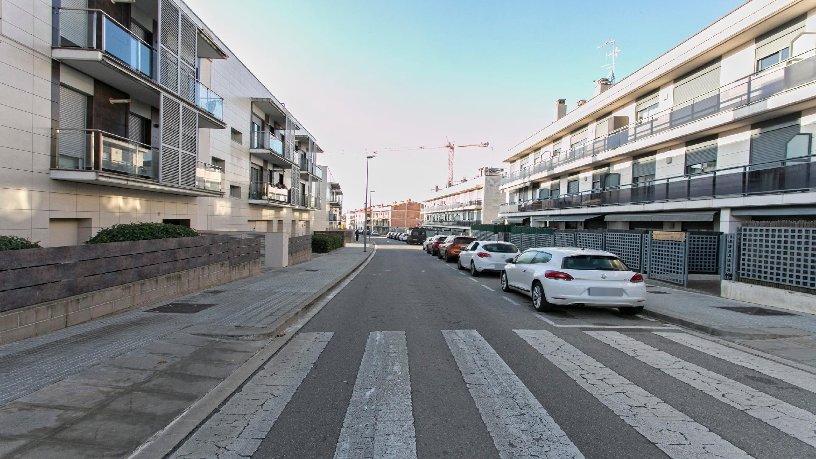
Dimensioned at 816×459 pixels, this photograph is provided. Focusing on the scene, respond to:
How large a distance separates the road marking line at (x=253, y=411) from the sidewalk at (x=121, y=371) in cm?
33

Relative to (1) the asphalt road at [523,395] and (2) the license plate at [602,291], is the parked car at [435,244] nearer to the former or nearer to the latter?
(2) the license plate at [602,291]

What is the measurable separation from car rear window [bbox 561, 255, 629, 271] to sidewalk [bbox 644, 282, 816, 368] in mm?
1355

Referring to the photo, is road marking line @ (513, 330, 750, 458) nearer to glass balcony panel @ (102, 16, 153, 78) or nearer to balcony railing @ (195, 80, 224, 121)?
glass balcony panel @ (102, 16, 153, 78)

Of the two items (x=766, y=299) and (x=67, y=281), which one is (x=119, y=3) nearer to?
(x=67, y=281)

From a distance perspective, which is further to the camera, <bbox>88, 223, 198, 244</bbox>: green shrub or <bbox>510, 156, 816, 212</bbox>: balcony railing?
<bbox>510, 156, 816, 212</bbox>: balcony railing

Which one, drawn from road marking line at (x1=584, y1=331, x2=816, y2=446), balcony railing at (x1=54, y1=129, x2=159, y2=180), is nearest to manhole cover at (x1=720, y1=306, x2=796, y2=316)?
road marking line at (x1=584, y1=331, x2=816, y2=446)

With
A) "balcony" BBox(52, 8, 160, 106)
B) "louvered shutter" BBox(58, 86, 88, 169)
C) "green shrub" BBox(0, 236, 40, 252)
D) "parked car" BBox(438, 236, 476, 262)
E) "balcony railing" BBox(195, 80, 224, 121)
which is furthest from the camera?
"parked car" BBox(438, 236, 476, 262)

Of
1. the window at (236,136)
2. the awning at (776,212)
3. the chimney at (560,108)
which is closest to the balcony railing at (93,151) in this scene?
the window at (236,136)

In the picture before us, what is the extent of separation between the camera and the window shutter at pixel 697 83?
19.1 meters

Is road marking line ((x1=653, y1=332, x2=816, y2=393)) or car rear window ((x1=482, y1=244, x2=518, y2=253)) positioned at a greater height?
car rear window ((x1=482, y1=244, x2=518, y2=253))

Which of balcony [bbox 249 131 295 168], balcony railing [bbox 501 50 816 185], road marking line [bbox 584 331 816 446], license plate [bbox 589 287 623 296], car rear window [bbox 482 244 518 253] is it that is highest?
balcony railing [bbox 501 50 816 185]

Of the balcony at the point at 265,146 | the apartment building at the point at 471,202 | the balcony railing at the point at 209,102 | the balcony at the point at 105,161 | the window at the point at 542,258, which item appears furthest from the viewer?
the apartment building at the point at 471,202

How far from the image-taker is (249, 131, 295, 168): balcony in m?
25.8

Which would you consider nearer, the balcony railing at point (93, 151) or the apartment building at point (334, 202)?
the balcony railing at point (93, 151)
